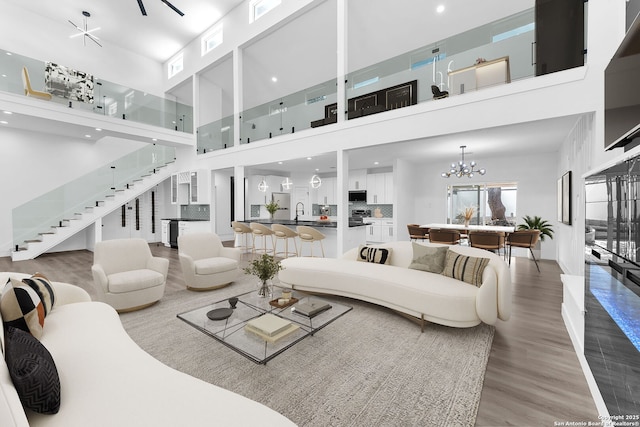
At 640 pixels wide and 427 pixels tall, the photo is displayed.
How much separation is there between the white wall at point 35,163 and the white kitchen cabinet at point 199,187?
316 centimetres

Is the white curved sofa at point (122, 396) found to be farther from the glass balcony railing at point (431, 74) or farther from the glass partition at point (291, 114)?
the glass partition at point (291, 114)

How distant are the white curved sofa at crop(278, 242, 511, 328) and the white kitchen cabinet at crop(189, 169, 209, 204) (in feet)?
20.0

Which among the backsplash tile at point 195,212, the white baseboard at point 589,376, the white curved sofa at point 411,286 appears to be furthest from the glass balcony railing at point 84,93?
the white baseboard at point 589,376

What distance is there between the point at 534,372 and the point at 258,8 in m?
9.50

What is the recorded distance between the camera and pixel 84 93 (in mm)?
7434

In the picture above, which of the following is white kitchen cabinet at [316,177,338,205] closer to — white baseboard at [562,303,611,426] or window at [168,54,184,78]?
window at [168,54,184,78]

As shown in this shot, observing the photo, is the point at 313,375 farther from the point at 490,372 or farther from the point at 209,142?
the point at 209,142

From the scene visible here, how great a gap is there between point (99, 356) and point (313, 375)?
1392 mm

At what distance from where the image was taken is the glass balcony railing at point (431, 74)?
421 centimetres

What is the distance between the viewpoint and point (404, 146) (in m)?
6.13

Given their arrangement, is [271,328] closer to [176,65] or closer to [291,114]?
[291,114]

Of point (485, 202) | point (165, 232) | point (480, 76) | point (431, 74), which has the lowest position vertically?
point (165, 232)

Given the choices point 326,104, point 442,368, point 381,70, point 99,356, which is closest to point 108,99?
point 326,104

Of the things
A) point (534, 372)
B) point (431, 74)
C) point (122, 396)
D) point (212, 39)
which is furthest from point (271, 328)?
point (212, 39)
